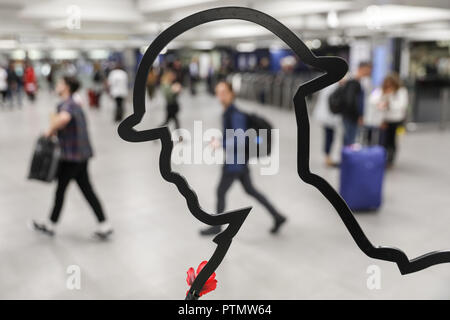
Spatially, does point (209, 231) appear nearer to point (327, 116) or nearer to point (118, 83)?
point (327, 116)

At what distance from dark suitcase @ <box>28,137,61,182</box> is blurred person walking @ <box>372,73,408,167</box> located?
14.5ft

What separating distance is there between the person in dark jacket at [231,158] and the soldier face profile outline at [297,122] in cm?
199

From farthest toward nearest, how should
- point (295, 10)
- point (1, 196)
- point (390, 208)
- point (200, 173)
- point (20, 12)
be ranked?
point (20, 12)
point (295, 10)
point (200, 173)
point (1, 196)
point (390, 208)

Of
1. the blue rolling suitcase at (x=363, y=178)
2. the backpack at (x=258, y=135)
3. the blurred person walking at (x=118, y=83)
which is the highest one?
the blurred person walking at (x=118, y=83)

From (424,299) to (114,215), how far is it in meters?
3.06

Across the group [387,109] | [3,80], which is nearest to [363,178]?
[387,109]

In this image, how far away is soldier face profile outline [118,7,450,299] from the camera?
1.28 metres

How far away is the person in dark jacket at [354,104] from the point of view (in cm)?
579

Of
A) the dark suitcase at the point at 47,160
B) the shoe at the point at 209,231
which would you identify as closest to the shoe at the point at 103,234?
the dark suitcase at the point at 47,160

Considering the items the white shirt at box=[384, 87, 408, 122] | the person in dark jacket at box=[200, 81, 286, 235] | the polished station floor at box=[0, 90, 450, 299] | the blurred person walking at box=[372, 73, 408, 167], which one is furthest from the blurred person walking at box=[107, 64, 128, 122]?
the person in dark jacket at box=[200, 81, 286, 235]

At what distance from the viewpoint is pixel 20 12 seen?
845 cm

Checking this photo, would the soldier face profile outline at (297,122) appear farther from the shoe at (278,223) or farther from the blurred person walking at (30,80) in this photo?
the blurred person walking at (30,80)
